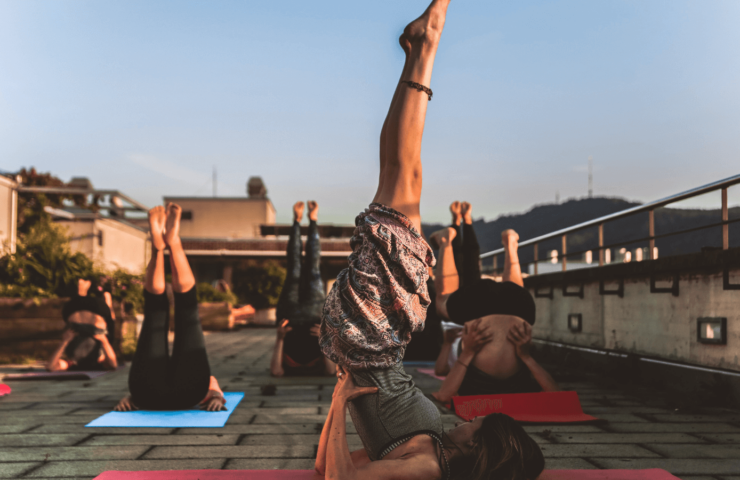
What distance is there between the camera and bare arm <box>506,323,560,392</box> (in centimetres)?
432

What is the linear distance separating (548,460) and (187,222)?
37944mm

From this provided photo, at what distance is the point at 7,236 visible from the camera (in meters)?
12.0

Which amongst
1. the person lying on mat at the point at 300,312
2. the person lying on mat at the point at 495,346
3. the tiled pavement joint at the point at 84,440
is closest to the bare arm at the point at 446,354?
the person lying on mat at the point at 300,312

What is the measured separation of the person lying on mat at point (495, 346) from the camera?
432 centimetres

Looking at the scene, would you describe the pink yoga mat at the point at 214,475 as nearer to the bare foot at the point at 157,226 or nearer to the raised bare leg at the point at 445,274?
the bare foot at the point at 157,226

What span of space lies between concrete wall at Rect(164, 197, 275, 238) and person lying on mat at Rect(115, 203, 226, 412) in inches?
1335

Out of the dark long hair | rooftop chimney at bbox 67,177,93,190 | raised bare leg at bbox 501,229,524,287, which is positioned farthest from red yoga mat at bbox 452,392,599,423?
rooftop chimney at bbox 67,177,93,190

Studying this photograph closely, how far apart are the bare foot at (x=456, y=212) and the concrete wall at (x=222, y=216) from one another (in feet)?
108

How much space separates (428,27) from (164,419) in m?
3.46

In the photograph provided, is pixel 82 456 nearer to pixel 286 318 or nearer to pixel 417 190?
pixel 417 190

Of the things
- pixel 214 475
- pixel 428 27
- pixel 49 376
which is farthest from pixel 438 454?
pixel 49 376

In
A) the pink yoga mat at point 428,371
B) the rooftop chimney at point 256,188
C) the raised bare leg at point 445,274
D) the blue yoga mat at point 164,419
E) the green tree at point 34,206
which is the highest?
the rooftop chimney at point 256,188

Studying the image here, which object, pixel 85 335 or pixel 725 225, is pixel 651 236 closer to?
pixel 725 225

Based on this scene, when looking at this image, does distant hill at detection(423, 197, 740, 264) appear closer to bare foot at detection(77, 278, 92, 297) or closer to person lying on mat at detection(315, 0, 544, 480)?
person lying on mat at detection(315, 0, 544, 480)
